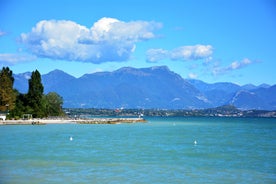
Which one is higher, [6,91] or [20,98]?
[6,91]

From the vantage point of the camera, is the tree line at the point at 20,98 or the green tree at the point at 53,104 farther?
the green tree at the point at 53,104

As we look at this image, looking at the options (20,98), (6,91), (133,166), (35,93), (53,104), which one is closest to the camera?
(133,166)

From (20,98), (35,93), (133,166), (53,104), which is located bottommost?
(133,166)

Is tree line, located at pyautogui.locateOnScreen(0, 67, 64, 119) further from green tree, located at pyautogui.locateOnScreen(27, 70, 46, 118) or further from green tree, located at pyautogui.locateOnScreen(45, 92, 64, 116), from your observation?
green tree, located at pyautogui.locateOnScreen(45, 92, 64, 116)

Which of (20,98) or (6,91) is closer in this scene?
(6,91)

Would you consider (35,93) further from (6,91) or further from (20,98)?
(6,91)

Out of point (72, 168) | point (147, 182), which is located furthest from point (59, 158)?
point (147, 182)

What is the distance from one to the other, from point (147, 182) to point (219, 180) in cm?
451

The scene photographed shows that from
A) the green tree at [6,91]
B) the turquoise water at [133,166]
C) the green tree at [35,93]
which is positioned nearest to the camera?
the turquoise water at [133,166]

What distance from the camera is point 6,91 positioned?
100750 mm

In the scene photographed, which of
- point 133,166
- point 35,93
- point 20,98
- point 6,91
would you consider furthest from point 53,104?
point 133,166

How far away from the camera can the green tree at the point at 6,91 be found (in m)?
100

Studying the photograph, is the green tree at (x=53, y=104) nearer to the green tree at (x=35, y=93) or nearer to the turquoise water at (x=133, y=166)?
the green tree at (x=35, y=93)

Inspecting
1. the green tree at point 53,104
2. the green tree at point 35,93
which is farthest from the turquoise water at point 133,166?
the green tree at point 53,104
